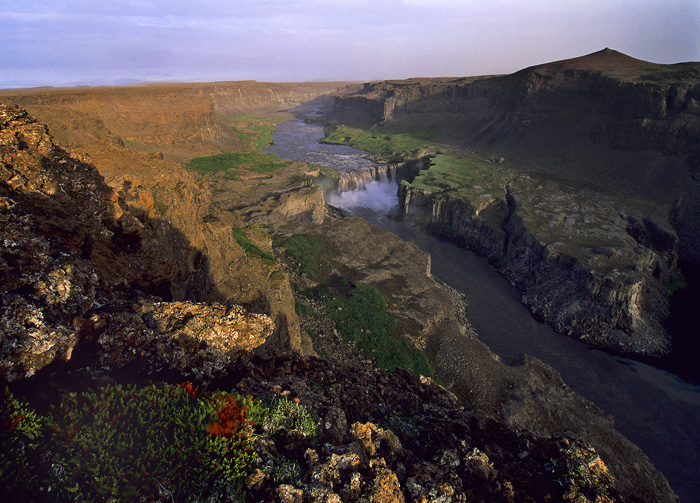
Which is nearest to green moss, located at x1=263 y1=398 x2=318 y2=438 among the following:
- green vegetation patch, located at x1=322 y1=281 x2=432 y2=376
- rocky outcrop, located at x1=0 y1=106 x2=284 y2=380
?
rocky outcrop, located at x1=0 y1=106 x2=284 y2=380

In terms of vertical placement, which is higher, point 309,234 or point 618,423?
point 309,234

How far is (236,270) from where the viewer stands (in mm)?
17688

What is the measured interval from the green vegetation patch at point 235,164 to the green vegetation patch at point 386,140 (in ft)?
94.3

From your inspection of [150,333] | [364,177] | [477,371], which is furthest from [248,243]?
[364,177]

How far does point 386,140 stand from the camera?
A: 102 m

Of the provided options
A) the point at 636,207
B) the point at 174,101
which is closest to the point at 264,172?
the point at 174,101

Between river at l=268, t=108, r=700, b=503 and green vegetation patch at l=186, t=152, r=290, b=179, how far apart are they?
32.7m

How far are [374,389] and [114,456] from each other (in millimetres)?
7500

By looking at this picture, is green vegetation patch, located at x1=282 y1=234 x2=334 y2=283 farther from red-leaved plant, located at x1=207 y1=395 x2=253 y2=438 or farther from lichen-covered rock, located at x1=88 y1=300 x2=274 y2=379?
red-leaved plant, located at x1=207 y1=395 x2=253 y2=438

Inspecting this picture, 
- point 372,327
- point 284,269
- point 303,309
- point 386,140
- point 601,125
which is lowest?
point 372,327

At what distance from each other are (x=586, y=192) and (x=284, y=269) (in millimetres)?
46725

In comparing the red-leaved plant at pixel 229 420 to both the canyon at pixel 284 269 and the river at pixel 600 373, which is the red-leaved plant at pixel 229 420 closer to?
the canyon at pixel 284 269

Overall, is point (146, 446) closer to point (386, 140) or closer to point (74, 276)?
→ point (74, 276)

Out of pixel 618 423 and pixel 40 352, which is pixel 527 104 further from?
pixel 40 352
